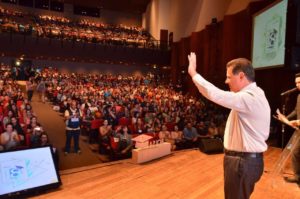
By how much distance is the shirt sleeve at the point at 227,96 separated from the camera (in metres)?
1.58

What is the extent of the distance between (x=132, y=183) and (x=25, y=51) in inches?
520

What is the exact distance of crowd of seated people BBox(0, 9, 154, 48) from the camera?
612 inches

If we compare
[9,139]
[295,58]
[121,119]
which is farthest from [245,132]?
[121,119]

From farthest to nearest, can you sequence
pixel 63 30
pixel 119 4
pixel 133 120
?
pixel 119 4 → pixel 63 30 → pixel 133 120

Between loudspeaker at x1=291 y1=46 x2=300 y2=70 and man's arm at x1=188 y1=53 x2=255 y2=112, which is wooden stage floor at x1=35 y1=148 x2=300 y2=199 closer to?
loudspeaker at x1=291 y1=46 x2=300 y2=70

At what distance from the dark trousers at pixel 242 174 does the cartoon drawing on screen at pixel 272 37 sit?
5532 millimetres

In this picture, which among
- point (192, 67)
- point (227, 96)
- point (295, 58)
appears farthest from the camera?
point (295, 58)

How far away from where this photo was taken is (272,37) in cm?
682

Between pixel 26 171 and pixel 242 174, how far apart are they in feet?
9.73

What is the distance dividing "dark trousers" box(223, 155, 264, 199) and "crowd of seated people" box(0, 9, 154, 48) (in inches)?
612

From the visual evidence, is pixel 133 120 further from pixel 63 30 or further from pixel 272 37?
pixel 63 30

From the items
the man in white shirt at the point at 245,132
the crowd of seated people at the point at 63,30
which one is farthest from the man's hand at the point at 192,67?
the crowd of seated people at the point at 63,30

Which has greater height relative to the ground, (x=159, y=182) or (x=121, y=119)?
(x=121, y=119)

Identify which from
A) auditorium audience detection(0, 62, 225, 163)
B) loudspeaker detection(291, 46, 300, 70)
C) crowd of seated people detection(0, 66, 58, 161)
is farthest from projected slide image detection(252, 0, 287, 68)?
crowd of seated people detection(0, 66, 58, 161)
